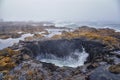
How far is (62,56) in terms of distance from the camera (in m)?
23.6

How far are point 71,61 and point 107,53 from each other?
16.5 feet

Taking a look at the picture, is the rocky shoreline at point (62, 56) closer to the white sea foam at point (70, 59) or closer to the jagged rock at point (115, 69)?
the jagged rock at point (115, 69)

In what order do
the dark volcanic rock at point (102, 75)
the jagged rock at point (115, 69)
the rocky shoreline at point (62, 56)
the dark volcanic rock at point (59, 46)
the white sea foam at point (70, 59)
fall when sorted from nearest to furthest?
1. the dark volcanic rock at point (102, 75)
2. the jagged rock at point (115, 69)
3. the rocky shoreline at point (62, 56)
4. the white sea foam at point (70, 59)
5. the dark volcanic rock at point (59, 46)

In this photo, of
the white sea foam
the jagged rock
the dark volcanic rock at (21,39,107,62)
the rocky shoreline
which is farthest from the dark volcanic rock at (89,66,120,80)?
the dark volcanic rock at (21,39,107,62)

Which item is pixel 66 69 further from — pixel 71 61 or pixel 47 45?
pixel 47 45

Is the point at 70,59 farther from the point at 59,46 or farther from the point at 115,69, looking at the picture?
the point at 115,69

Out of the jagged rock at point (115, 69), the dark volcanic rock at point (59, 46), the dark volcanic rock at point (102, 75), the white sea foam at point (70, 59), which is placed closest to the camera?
the dark volcanic rock at point (102, 75)

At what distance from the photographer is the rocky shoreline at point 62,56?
48.1 ft

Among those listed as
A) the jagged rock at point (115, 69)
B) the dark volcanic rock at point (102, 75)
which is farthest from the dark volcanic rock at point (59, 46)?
the dark volcanic rock at point (102, 75)

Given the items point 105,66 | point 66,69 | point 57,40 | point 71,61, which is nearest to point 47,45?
point 57,40

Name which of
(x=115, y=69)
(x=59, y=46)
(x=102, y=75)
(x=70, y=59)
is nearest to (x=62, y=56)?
(x=70, y=59)

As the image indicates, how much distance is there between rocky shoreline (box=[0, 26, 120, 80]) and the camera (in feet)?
48.1

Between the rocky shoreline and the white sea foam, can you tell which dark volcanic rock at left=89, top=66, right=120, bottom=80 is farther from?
the white sea foam

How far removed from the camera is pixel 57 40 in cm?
2505
